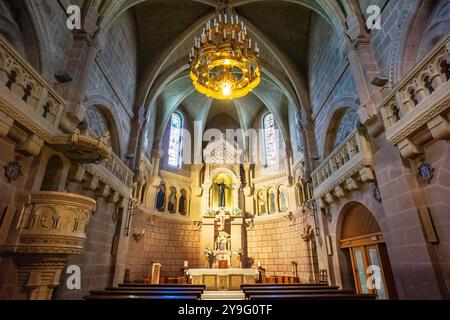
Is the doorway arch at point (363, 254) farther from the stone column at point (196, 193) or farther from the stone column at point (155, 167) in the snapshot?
the stone column at point (155, 167)

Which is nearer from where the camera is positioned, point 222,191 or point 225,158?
point 222,191

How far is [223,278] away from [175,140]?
9.18 metres

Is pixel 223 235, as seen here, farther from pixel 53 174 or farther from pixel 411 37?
pixel 411 37

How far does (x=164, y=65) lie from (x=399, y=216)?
11.6 meters

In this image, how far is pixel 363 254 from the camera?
6.93 m

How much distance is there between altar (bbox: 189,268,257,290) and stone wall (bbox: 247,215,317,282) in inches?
89.1

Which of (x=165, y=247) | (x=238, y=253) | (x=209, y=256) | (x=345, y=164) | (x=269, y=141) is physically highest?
(x=269, y=141)

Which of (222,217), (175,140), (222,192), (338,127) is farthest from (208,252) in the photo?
(338,127)

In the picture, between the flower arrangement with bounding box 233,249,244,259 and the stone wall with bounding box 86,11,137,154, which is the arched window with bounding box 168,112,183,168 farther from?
the flower arrangement with bounding box 233,249,244,259

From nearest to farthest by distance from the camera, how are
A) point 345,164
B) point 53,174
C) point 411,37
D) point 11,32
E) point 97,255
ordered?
point 11,32 < point 411,37 < point 53,174 < point 345,164 < point 97,255

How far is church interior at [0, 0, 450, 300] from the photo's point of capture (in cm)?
424

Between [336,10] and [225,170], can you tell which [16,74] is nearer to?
[336,10]

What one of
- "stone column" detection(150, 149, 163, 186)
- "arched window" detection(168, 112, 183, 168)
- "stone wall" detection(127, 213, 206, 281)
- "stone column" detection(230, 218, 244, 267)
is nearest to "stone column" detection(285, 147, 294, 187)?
"stone column" detection(230, 218, 244, 267)

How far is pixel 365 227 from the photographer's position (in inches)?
273
